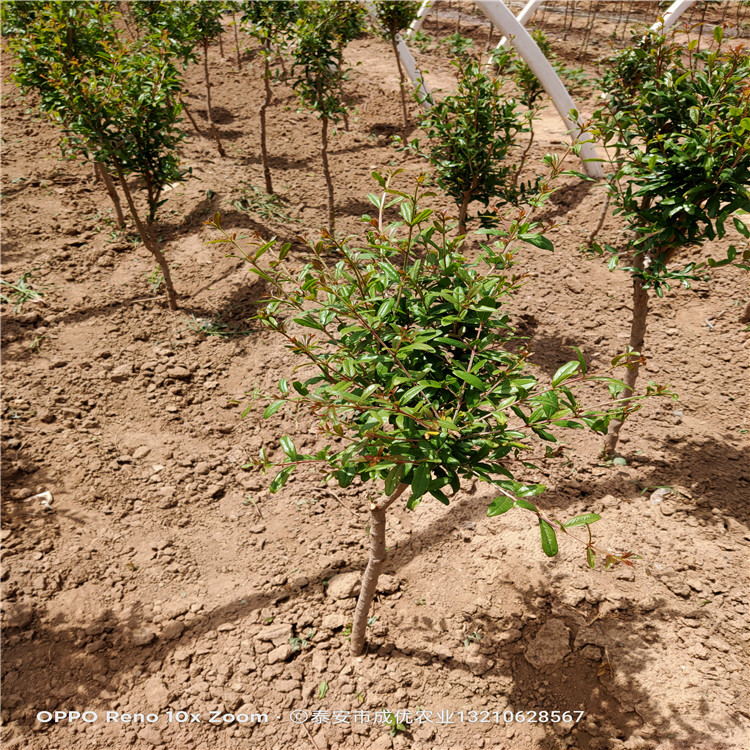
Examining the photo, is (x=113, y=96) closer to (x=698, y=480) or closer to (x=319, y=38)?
(x=319, y=38)

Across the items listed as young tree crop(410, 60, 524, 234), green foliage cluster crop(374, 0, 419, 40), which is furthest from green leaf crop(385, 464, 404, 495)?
green foliage cluster crop(374, 0, 419, 40)

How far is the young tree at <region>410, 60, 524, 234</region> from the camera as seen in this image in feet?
16.1

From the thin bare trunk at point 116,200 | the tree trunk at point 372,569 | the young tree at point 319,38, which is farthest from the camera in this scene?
the thin bare trunk at point 116,200

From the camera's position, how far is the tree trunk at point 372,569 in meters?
2.55

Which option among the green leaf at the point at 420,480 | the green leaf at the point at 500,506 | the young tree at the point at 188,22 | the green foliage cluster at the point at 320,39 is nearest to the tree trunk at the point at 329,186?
the green foliage cluster at the point at 320,39

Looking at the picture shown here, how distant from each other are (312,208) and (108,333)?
3423 mm

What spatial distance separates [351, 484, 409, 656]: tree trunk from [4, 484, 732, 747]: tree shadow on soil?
0.65ft

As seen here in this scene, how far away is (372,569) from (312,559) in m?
0.97

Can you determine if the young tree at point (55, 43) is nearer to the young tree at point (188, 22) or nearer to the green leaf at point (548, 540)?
the young tree at point (188, 22)

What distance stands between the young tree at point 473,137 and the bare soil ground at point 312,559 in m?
1.47

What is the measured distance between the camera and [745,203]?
114 inches

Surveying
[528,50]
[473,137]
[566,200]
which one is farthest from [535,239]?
[528,50]

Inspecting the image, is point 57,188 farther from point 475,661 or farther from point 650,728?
point 650,728

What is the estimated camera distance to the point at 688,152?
9.80ft
